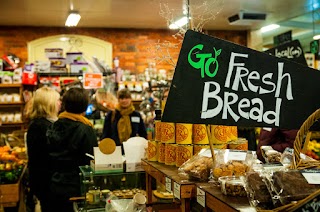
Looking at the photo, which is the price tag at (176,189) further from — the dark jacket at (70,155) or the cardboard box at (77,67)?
the cardboard box at (77,67)

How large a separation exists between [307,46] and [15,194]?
32.3ft

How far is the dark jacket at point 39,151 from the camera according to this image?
13.1 feet

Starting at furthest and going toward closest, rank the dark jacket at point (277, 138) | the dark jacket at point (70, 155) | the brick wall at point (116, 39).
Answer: the brick wall at point (116, 39) < the dark jacket at point (277, 138) < the dark jacket at point (70, 155)

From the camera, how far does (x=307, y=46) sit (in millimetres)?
12094

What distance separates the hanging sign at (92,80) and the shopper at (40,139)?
3019 millimetres

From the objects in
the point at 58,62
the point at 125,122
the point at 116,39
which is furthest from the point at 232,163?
the point at 116,39

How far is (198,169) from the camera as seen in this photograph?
1.68 m

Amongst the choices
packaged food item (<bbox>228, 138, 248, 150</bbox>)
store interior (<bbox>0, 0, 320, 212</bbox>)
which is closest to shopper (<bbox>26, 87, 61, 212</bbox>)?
store interior (<bbox>0, 0, 320, 212</bbox>)

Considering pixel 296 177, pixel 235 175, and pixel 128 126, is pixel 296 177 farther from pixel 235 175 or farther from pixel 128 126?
pixel 128 126

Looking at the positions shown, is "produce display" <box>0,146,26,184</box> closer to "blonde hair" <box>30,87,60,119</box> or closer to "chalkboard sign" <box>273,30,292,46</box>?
"blonde hair" <box>30,87,60,119</box>

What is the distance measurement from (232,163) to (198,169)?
142 millimetres

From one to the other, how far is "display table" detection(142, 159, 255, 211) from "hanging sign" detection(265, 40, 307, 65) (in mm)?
1467

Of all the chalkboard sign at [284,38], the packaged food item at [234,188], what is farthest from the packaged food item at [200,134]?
the chalkboard sign at [284,38]

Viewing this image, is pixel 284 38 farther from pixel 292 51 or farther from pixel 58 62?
pixel 292 51
